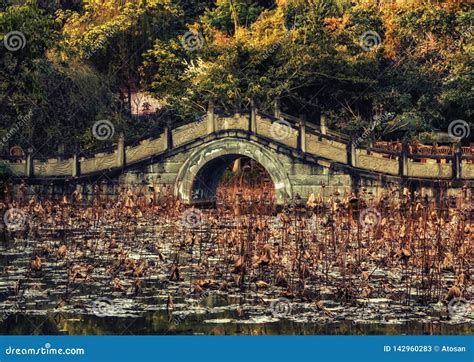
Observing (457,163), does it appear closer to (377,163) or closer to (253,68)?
(377,163)

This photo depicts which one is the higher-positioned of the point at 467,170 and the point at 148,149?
the point at 148,149

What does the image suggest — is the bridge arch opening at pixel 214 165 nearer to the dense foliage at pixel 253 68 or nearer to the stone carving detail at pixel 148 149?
the stone carving detail at pixel 148 149

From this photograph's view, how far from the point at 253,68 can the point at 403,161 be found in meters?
9.65

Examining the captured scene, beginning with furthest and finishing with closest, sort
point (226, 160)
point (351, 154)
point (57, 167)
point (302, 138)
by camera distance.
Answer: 1. point (226, 160)
2. point (57, 167)
3. point (302, 138)
4. point (351, 154)

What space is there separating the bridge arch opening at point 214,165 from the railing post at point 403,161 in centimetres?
387

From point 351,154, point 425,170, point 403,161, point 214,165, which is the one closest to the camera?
point 425,170

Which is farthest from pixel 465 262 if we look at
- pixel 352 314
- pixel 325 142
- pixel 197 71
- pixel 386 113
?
pixel 197 71

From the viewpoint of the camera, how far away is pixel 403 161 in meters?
37.8

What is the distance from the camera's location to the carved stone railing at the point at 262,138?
3792cm

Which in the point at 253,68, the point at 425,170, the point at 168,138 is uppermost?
the point at 253,68

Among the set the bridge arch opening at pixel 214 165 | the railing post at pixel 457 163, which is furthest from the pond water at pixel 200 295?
the bridge arch opening at pixel 214 165

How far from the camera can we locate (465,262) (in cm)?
2434

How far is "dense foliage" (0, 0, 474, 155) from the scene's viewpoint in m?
43.1

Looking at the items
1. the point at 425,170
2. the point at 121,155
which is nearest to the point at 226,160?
the point at 121,155
